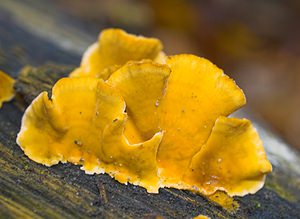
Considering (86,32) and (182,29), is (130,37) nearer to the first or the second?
(86,32)

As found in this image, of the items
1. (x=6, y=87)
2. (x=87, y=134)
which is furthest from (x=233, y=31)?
(x=87, y=134)

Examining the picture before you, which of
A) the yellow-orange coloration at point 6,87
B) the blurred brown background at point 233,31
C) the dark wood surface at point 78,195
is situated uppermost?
the blurred brown background at point 233,31

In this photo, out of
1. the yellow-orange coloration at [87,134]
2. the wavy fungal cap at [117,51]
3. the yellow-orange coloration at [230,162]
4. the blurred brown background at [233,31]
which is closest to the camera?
the yellow-orange coloration at [87,134]

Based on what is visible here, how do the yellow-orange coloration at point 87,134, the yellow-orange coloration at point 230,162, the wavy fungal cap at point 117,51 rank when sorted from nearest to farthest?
1. the yellow-orange coloration at point 87,134
2. the yellow-orange coloration at point 230,162
3. the wavy fungal cap at point 117,51

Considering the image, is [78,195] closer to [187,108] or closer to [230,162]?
[187,108]

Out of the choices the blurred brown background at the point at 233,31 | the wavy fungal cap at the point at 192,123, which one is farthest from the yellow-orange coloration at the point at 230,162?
the blurred brown background at the point at 233,31

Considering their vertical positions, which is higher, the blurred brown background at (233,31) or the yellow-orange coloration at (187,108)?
the blurred brown background at (233,31)

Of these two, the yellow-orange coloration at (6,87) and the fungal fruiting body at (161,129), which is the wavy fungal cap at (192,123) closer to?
the fungal fruiting body at (161,129)
